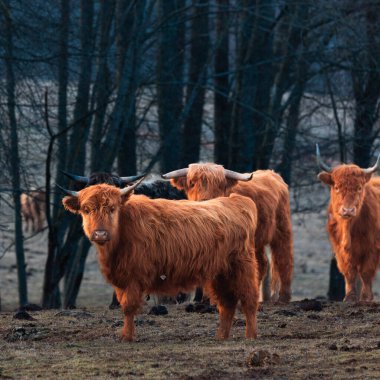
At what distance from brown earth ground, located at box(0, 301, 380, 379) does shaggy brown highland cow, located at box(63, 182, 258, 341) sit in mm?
377

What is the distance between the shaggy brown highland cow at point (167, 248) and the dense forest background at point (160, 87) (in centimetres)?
581

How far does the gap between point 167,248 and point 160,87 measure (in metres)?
10.5

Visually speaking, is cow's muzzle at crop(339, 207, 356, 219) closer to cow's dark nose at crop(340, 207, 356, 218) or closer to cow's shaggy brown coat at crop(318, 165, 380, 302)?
cow's dark nose at crop(340, 207, 356, 218)

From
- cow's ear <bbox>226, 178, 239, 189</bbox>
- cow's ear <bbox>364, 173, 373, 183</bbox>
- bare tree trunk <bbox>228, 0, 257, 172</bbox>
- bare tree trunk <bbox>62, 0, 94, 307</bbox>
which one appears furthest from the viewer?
bare tree trunk <bbox>228, 0, 257, 172</bbox>

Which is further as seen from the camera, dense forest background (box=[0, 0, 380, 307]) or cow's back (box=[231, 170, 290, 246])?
dense forest background (box=[0, 0, 380, 307])

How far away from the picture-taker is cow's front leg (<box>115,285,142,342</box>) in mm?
9461

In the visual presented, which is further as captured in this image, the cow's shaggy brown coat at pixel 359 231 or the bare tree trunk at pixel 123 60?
the bare tree trunk at pixel 123 60

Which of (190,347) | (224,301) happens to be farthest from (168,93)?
(190,347)

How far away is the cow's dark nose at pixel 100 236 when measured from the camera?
30.2 feet

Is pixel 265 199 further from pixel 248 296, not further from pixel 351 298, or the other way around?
pixel 248 296

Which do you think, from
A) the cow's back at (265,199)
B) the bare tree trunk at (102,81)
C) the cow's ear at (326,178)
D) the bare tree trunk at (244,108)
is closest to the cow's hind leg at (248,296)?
the cow's back at (265,199)

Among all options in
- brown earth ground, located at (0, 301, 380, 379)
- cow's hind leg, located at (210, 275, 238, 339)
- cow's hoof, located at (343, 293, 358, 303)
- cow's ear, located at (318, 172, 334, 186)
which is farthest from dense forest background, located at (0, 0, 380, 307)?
cow's hind leg, located at (210, 275, 238, 339)

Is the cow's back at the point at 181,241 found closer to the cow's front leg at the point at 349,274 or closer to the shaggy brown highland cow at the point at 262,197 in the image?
the shaggy brown highland cow at the point at 262,197

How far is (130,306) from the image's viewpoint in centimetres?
945
